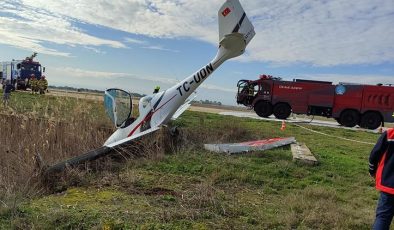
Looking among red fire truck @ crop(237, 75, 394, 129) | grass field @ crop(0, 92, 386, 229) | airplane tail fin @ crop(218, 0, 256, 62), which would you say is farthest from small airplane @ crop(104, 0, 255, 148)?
red fire truck @ crop(237, 75, 394, 129)

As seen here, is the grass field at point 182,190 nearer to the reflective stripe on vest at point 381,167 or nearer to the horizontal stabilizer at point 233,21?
the reflective stripe on vest at point 381,167

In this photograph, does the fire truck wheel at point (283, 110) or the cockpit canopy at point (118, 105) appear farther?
the fire truck wheel at point (283, 110)

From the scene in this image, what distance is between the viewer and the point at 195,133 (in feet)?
41.2

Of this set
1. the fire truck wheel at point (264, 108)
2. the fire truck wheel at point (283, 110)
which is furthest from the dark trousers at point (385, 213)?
the fire truck wheel at point (264, 108)

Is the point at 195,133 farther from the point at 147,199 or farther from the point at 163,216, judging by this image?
the point at 163,216

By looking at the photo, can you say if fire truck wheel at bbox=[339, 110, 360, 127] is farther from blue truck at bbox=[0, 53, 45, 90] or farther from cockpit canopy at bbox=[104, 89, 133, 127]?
blue truck at bbox=[0, 53, 45, 90]

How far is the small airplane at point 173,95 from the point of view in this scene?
11.3 metres

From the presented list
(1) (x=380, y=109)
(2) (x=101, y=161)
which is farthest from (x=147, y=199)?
(1) (x=380, y=109)

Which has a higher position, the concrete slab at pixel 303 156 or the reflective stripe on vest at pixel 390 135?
the reflective stripe on vest at pixel 390 135

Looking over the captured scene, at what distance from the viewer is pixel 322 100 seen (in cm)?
2445

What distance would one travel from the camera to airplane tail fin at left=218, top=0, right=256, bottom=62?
11.6 meters

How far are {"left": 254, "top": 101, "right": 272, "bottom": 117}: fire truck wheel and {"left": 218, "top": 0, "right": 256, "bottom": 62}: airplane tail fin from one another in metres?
14.0

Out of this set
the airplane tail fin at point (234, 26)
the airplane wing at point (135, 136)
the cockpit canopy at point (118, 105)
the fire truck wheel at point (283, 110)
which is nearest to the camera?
the airplane wing at point (135, 136)

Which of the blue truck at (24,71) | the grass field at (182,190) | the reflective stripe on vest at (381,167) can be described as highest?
the blue truck at (24,71)
